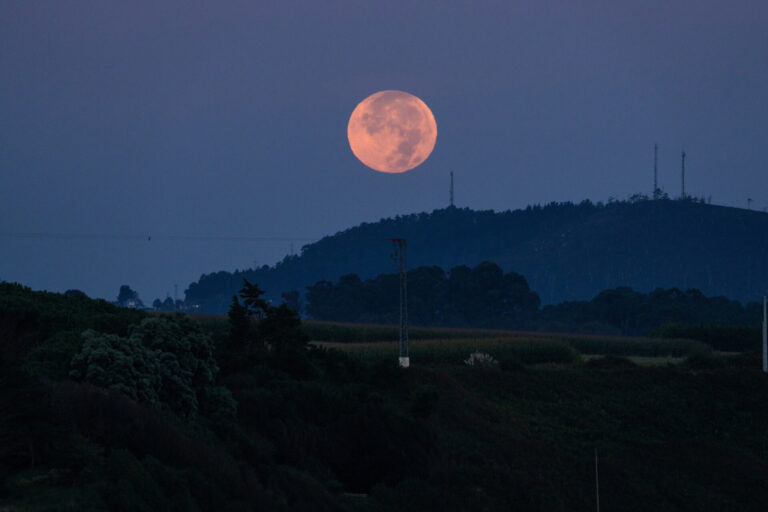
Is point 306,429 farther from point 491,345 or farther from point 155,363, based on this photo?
point 491,345

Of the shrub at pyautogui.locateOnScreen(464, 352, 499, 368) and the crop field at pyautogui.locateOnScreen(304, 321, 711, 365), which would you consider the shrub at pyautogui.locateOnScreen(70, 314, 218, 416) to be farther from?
the shrub at pyautogui.locateOnScreen(464, 352, 499, 368)

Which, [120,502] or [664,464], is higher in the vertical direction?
[120,502]

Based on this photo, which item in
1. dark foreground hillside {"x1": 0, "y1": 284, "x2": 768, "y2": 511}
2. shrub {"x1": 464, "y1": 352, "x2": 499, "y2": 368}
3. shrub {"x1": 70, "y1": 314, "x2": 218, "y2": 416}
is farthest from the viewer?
shrub {"x1": 464, "y1": 352, "x2": 499, "y2": 368}

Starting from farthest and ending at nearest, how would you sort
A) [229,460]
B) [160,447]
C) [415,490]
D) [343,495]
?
[415,490] < [343,495] < [229,460] < [160,447]

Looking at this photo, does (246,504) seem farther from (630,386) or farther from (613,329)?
(613,329)

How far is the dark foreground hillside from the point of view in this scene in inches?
628

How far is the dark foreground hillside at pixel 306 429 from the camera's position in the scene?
16.0m

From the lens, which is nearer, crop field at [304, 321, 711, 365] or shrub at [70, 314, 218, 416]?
shrub at [70, 314, 218, 416]

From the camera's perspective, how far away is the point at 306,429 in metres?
26.6

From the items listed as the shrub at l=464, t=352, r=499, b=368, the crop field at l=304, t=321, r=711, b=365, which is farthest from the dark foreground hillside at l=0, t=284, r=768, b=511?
the crop field at l=304, t=321, r=711, b=365

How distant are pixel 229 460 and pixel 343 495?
4.40 meters

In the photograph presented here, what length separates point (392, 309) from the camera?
146500 millimetres

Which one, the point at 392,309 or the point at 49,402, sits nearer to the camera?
the point at 49,402

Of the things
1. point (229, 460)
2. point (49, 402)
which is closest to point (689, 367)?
point (229, 460)
